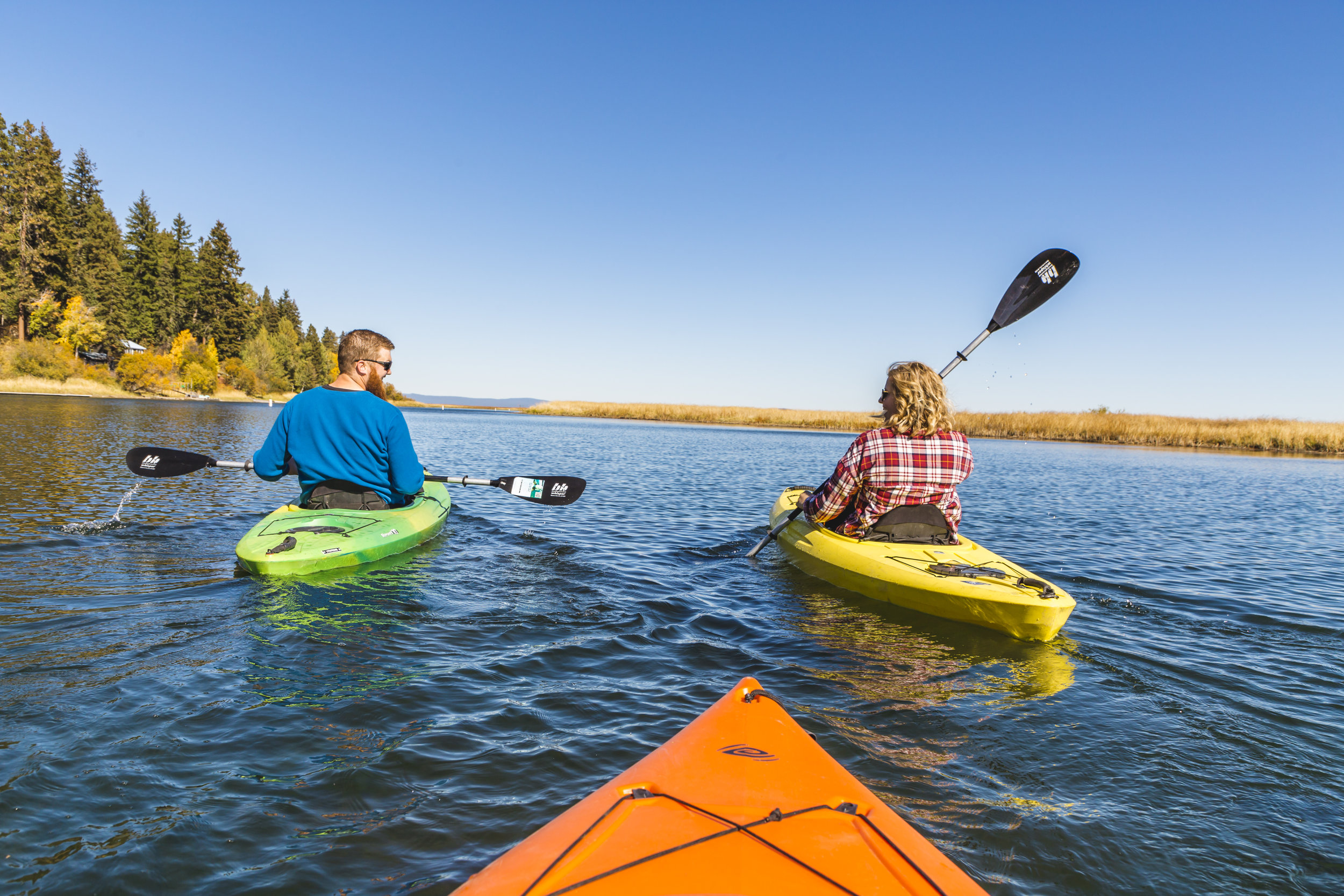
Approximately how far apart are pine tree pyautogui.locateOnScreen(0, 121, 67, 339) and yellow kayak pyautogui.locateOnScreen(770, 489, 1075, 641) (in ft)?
195

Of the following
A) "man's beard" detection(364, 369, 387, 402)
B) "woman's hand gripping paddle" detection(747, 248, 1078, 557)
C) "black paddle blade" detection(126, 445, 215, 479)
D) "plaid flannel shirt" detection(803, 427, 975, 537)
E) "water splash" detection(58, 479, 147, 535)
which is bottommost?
"water splash" detection(58, 479, 147, 535)

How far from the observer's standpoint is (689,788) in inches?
93.7

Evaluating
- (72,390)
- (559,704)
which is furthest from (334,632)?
(72,390)

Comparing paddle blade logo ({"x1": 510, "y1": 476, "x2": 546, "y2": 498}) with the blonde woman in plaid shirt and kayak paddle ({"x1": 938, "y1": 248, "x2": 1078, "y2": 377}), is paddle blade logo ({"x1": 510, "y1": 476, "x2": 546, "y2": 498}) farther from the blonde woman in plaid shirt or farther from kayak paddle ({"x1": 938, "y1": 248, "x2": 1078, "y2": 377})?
kayak paddle ({"x1": 938, "y1": 248, "x2": 1078, "y2": 377})

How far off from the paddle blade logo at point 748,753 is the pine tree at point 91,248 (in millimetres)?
62044

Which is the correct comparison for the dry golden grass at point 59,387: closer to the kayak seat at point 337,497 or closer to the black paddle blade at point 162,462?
the black paddle blade at point 162,462

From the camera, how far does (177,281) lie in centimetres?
5841

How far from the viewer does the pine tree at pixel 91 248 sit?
48906 millimetres

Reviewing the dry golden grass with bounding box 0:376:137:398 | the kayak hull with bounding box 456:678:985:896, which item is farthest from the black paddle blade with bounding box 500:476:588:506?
the dry golden grass with bounding box 0:376:137:398

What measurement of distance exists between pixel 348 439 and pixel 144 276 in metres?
66.3

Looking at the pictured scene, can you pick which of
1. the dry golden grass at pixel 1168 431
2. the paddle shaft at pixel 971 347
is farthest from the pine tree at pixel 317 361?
the paddle shaft at pixel 971 347

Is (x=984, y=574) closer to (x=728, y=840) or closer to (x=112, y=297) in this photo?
(x=728, y=840)

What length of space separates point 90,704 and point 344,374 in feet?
10.8

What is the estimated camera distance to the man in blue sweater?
19.5 ft
